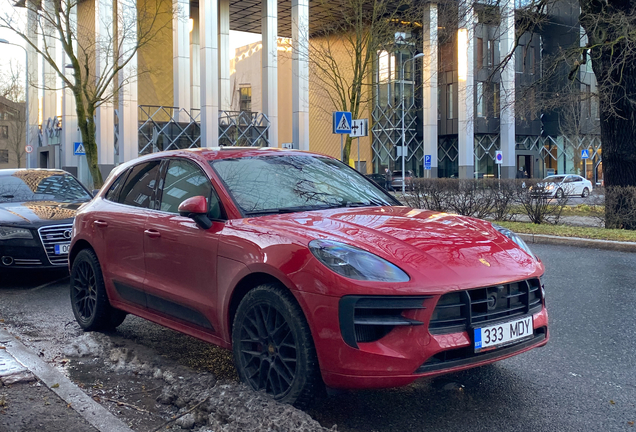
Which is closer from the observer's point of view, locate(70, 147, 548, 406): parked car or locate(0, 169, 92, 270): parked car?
locate(70, 147, 548, 406): parked car

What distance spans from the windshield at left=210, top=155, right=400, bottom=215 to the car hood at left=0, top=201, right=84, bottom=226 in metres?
4.62

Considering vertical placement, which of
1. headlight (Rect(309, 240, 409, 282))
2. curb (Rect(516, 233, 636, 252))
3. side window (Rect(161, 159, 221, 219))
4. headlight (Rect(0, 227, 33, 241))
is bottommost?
curb (Rect(516, 233, 636, 252))

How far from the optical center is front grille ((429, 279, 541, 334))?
3557 millimetres

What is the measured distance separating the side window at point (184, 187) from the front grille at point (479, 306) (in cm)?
172

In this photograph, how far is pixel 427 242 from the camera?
390 cm

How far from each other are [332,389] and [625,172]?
43.1 ft

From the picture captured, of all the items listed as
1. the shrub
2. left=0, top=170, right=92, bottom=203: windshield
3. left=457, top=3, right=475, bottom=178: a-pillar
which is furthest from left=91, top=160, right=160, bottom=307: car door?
left=457, top=3, right=475, bottom=178: a-pillar

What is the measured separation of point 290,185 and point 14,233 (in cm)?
513

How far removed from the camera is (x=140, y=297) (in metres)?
5.21

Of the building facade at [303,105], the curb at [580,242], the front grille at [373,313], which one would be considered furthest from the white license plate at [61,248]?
the building facade at [303,105]

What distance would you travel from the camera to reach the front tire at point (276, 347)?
12.0 ft

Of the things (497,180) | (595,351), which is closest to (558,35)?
(497,180)

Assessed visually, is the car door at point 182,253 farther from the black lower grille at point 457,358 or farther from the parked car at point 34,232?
the parked car at point 34,232

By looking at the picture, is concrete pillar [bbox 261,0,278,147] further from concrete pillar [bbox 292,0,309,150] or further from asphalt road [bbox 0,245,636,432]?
asphalt road [bbox 0,245,636,432]
